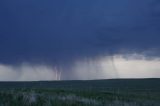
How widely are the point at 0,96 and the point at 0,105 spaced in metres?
3.67

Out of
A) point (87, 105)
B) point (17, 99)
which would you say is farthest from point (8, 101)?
point (87, 105)

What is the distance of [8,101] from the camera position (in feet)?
59.4

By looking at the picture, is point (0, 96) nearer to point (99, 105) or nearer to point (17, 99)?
point (17, 99)

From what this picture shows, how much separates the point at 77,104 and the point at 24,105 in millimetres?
3745

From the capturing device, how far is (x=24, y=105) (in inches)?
677

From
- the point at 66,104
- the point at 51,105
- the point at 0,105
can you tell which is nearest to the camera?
the point at 0,105

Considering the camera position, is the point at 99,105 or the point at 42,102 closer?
the point at 42,102

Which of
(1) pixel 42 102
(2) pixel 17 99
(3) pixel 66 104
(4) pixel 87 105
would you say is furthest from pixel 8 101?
(4) pixel 87 105

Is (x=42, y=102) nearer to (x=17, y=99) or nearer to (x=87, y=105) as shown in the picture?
(x=17, y=99)

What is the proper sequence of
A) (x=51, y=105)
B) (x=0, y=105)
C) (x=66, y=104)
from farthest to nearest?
(x=66, y=104)
(x=51, y=105)
(x=0, y=105)

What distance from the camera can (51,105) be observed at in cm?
1788

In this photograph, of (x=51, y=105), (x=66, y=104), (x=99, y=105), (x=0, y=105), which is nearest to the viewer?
(x=0, y=105)

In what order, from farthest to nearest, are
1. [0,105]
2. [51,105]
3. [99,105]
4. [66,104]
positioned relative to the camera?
[99,105], [66,104], [51,105], [0,105]

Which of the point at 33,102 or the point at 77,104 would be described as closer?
the point at 33,102
